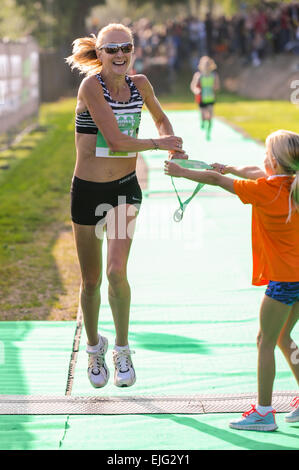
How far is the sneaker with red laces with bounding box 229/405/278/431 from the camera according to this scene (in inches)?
162

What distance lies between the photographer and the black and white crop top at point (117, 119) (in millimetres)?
4469

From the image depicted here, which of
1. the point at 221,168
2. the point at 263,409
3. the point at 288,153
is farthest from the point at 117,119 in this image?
the point at 263,409

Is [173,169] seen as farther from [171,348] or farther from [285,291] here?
[171,348]

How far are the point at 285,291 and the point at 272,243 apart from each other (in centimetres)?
25

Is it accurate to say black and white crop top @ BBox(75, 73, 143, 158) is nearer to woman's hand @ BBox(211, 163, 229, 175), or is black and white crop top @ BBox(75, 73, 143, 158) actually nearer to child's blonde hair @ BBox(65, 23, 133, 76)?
child's blonde hair @ BBox(65, 23, 133, 76)

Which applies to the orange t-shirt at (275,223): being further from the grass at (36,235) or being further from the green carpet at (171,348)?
the grass at (36,235)

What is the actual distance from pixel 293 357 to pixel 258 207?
847mm

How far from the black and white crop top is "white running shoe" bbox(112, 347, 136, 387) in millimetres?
1180

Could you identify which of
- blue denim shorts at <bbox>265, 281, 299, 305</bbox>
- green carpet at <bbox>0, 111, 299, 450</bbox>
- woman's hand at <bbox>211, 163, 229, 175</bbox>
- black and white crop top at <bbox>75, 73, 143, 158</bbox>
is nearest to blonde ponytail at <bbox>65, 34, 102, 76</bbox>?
black and white crop top at <bbox>75, 73, 143, 158</bbox>

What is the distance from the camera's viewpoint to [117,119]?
4.46 m

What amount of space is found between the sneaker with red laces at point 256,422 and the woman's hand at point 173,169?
50.5 inches

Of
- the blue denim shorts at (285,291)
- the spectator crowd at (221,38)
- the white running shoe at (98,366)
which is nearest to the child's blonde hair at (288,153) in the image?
the blue denim shorts at (285,291)

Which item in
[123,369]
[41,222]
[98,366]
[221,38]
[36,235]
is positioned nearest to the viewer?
[123,369]

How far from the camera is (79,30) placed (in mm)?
45625
